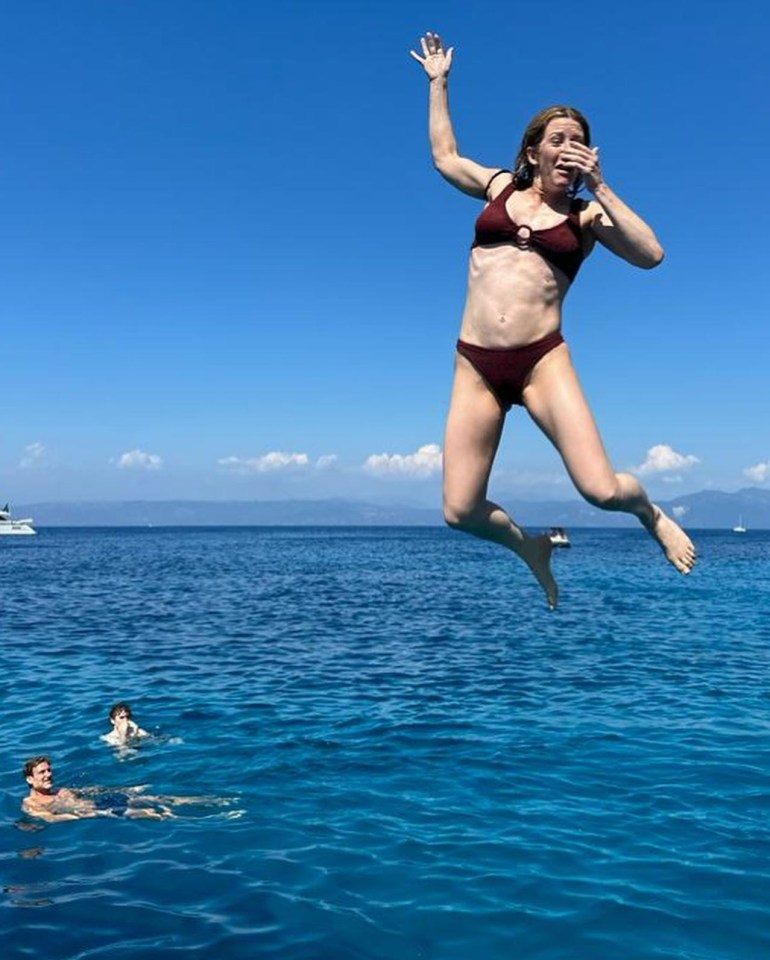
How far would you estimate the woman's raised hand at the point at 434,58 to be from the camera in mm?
6105

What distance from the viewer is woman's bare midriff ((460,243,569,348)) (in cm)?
545

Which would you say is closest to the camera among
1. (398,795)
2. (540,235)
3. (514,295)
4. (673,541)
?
(540,235)

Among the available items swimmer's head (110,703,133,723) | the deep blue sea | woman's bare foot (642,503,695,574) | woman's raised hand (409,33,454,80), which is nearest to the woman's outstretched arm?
woman's raised hand (409,33,454,80)

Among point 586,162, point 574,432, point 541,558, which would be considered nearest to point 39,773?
point 541,558

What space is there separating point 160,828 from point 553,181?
486 inches

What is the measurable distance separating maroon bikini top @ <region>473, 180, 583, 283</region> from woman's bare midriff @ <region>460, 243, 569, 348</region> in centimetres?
4

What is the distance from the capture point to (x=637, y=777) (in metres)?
16.1

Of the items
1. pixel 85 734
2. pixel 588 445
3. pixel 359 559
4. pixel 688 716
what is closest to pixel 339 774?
pixel 85 734

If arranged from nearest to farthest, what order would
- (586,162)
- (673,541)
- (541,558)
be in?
(586,162), (673,541), (541,558)

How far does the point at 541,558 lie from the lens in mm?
6914

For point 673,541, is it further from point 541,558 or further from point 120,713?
point 120,713

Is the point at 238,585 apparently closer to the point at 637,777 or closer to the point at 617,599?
the point at 617,599

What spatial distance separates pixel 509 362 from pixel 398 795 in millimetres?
11538

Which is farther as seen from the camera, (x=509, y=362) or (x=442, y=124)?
(x=442, y=124)
